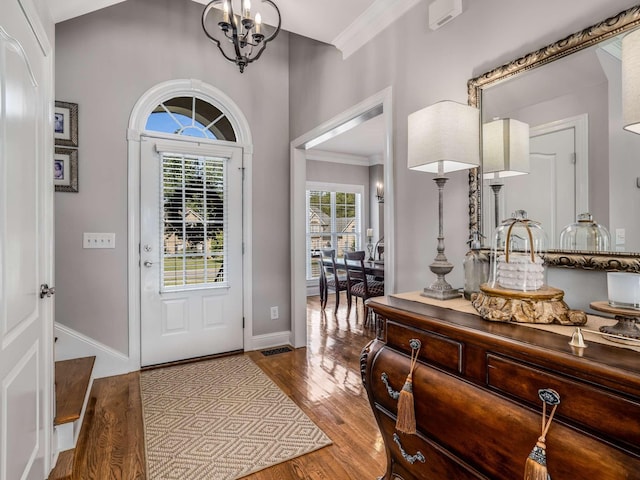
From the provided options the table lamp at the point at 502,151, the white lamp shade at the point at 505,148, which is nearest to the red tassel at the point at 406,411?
the table lamp at the point at 502,151

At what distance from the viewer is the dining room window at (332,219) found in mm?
6707

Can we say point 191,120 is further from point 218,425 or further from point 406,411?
point 406,411

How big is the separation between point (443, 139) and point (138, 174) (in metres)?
2.65

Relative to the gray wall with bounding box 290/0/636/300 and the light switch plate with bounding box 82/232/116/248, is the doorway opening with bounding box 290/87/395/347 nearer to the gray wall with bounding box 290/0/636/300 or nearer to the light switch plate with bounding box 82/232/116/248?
the gray wall with bounding box 290/0/636/300

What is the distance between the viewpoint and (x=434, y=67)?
196 centimetres

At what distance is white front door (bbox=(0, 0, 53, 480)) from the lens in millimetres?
1155

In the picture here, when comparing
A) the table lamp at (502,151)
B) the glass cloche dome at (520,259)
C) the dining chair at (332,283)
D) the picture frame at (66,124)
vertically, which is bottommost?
Result: the dining chair at (332,283)

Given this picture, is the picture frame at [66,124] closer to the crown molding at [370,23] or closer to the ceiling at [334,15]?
the ceiling at [334,15]

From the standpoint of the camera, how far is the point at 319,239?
6.81 metres

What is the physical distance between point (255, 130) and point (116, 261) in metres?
1.81

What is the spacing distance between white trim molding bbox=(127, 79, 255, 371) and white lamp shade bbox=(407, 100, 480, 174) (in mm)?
2298

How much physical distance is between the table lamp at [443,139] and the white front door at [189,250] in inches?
90.0

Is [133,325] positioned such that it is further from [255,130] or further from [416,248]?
[416,248]

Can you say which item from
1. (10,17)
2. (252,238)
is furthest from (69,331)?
(10,17)
